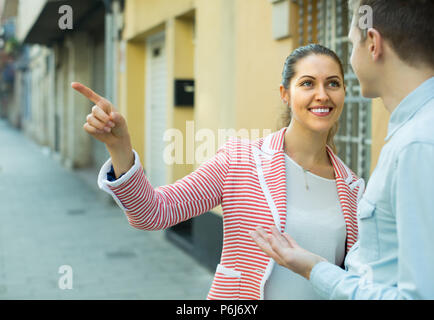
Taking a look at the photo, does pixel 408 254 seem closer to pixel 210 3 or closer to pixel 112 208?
pixel 210 3

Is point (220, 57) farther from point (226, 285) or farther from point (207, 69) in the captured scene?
point (226, 285)

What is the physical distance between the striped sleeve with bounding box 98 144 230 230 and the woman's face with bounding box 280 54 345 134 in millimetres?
337

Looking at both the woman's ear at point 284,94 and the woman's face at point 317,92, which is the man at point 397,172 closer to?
the woman's face at point 317,92

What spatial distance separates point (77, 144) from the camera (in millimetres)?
16547

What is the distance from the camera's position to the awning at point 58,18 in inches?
444

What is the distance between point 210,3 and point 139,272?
3.23 metres

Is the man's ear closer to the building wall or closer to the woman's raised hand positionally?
the woman's raised hand

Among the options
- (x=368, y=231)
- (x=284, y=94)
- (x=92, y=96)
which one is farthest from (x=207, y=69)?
(x=368, y=231)

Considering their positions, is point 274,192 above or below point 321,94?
below

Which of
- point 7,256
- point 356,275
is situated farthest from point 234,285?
point 7,256

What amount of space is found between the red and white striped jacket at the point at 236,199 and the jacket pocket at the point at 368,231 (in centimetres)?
51

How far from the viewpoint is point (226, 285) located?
1.85 meters

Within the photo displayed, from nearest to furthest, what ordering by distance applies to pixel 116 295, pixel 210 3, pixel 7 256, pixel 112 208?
pixel 116 295 → pixel 210 3 → pixel 7 256 → pixel 112 208

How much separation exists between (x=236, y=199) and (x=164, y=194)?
260mm
